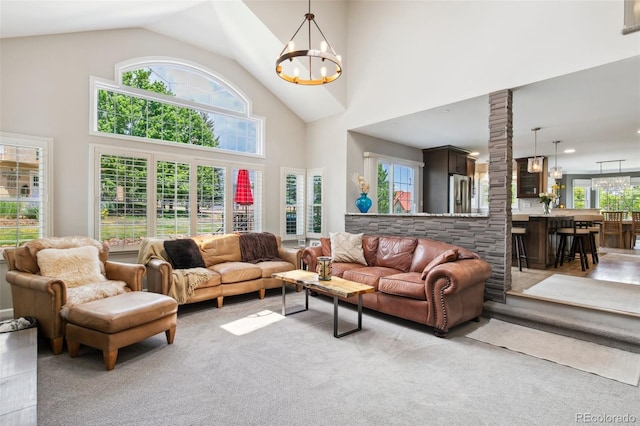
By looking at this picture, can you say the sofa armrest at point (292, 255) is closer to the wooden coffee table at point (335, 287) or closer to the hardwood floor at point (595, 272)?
the wooden coffee table at point (335, 287)

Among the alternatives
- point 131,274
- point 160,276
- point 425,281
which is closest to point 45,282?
point 131,274

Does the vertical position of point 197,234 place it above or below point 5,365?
above

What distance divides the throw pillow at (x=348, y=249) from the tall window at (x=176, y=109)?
251 centimetres

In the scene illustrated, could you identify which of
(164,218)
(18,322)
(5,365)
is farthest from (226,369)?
(164,218)

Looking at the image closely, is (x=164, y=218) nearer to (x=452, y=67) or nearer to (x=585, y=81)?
(x=452, y=67)

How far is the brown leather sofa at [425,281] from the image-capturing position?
10.8 feet

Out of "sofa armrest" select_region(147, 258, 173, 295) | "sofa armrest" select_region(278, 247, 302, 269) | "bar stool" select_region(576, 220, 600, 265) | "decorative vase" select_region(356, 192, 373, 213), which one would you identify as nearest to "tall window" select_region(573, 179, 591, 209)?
"bar stool" select_region(576, 220, 600, 265)

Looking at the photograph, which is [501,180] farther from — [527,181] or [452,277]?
[527,181]

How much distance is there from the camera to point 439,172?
7656 mm

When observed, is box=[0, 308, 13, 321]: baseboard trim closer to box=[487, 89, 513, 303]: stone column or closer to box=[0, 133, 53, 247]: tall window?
box=[0, 133, 53, 247]: tall window

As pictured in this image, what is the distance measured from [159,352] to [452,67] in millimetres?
4935

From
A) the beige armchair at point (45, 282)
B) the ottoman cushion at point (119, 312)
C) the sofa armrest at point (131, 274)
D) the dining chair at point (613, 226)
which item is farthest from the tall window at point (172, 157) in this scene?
the dining chair at point (613, 226)

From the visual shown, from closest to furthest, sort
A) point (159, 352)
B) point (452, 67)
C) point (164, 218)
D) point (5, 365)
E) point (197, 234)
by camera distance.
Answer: point (5, 365) < point (159, 352) < point (452, 67) < point (164, 218) < point (197, 234)

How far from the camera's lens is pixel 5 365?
219cm
